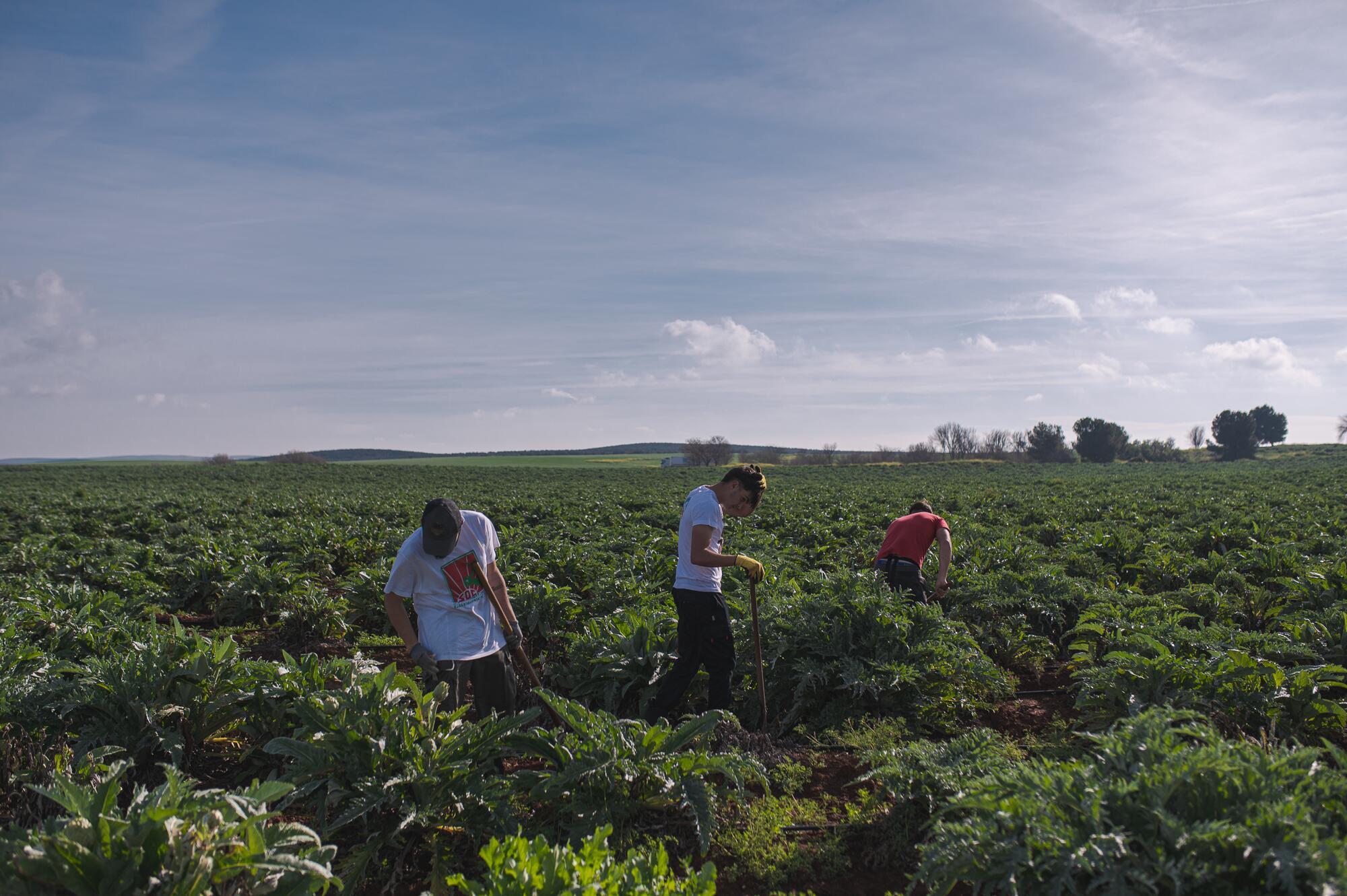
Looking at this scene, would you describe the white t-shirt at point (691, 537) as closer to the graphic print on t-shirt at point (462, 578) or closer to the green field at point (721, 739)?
the green field at point (721, 739)

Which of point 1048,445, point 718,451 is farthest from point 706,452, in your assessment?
point 1048,445

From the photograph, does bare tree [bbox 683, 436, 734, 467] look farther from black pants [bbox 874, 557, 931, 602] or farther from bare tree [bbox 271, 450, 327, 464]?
black pants [bbox 874, 557, 931, 602]

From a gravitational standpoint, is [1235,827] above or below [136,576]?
above

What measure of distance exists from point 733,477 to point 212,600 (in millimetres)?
9556

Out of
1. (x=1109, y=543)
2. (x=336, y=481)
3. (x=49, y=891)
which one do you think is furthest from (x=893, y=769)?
(x=336, y=481)

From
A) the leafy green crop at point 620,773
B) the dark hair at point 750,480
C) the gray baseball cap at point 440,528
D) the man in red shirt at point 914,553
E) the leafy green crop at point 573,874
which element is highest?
the dark hair at point 750,480

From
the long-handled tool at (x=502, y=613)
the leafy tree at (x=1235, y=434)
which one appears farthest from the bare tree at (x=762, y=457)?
the long-handled tool at (x=502, y=613)

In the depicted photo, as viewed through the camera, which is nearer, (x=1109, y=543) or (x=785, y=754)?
(x=785, y=754)

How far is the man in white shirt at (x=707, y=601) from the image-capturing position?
5453 millimetres

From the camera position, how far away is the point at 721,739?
5375 mm

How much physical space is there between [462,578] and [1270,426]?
135072mm

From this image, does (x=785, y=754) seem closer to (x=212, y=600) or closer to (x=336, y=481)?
(x=212, y=600)

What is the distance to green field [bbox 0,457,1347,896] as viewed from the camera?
9.14ft

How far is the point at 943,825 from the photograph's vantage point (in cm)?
295
